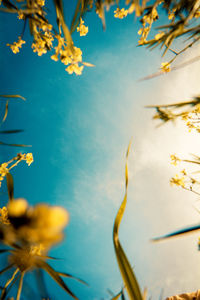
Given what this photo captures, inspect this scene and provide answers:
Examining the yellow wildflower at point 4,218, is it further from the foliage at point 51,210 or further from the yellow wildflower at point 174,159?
the yellow wildflower at point 174,159

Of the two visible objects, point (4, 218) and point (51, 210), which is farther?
point (4, 218)

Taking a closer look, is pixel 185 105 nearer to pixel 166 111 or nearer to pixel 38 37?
pixel 166 111

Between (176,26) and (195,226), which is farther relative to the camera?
(176,26)

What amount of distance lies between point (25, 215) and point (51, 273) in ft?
1.86

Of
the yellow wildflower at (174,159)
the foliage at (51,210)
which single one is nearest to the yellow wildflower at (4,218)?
the foliage at (51,210)

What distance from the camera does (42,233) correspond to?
0.44 feet

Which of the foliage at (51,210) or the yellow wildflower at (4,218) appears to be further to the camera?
the yellow wildflower at (4,218)

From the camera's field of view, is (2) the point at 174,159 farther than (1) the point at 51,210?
Yes

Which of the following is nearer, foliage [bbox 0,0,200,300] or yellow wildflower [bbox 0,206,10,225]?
foliage [bbox 0,0,200,300]

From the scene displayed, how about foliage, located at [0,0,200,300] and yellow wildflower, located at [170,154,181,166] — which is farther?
yellow wildflower, located at [170,154,181,166]

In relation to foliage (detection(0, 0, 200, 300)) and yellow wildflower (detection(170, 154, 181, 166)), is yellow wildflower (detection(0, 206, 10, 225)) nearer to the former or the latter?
foliage (detection(0, 0, 200, 300))

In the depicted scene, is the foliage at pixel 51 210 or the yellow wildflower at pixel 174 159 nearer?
the foliage at pixel 51 210

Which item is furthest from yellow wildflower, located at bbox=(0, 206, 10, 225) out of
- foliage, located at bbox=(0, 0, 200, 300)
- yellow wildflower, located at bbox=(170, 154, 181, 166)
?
yellow wildflower, located at bbox=(170, 154, 181, 166)

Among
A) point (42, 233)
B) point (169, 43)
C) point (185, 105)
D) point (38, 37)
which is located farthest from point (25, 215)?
point (38, 37)
